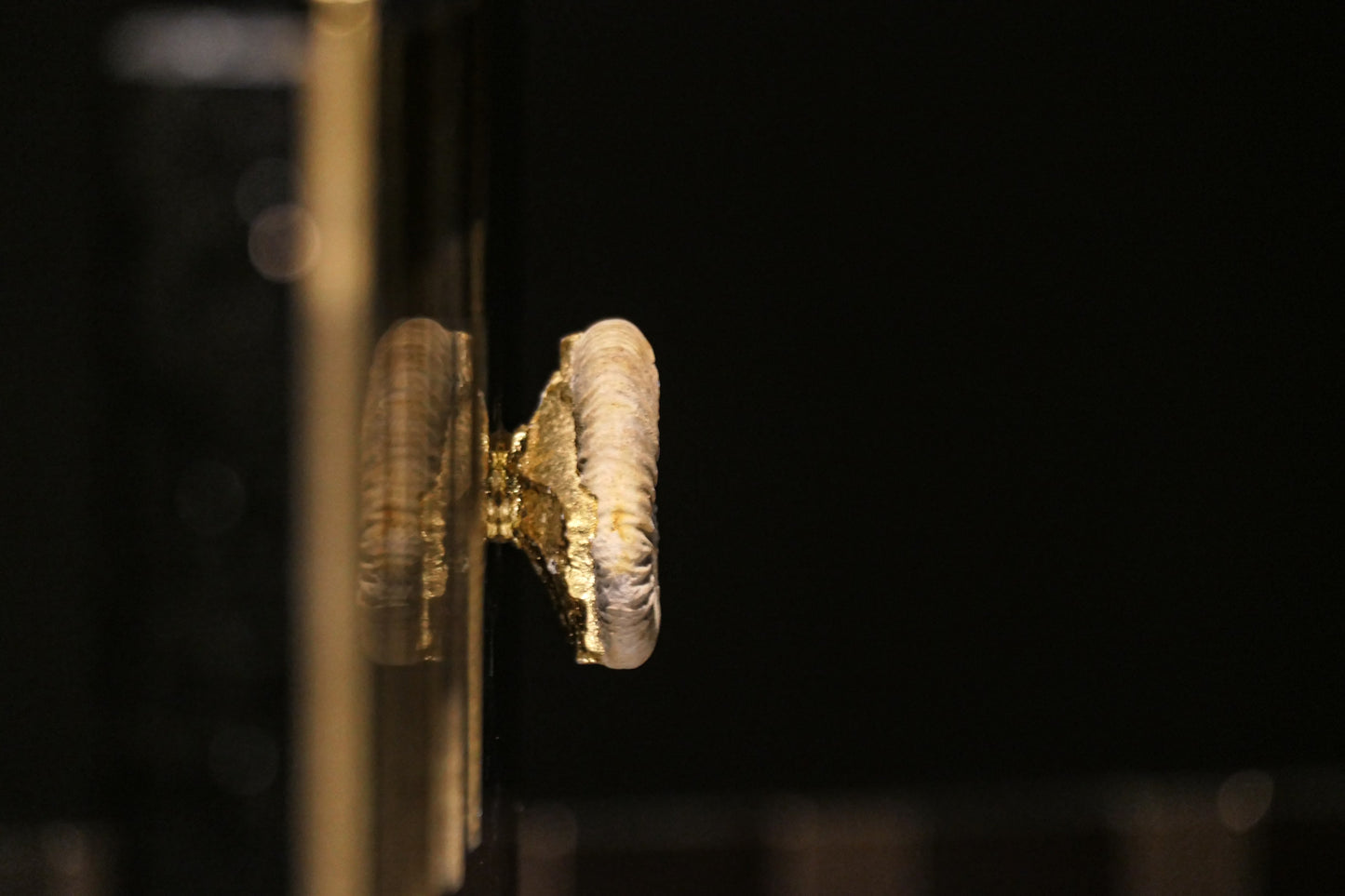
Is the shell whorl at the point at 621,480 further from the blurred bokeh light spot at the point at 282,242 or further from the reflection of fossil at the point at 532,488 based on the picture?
the blurred bokeh light spot at the point at 282,242

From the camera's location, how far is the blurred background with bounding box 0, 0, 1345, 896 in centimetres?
66

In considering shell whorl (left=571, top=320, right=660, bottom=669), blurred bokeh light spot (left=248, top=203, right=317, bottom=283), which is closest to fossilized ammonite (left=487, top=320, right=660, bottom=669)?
shell whorl (left=571, top=320, right=660, bottom=669)

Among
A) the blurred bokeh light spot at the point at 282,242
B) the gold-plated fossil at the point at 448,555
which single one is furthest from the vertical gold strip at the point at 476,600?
the blurred bokeh light spot at the point at 282,242

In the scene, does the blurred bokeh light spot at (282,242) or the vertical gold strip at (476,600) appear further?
the blurred bokeh light spot at (282,242)

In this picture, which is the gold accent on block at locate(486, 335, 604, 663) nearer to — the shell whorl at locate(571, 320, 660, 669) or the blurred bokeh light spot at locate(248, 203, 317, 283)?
the shell whorl at locate(571, 320, 660, 669)

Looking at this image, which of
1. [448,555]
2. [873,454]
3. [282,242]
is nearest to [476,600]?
[448,555]

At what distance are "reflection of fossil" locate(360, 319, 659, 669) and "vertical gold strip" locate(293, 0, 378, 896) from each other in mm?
10

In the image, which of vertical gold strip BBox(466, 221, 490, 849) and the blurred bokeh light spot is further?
the blurred bokeh light spot

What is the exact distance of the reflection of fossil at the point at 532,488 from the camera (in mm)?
261

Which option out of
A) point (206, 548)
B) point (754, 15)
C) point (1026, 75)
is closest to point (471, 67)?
point (206, 548)

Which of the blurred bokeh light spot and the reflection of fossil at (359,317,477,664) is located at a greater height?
the blurred bokeh light spot

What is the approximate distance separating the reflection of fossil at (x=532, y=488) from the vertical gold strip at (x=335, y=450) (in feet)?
0.03

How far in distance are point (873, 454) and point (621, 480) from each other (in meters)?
0.66

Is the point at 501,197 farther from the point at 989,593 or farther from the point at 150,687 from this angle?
the point at 989,593
